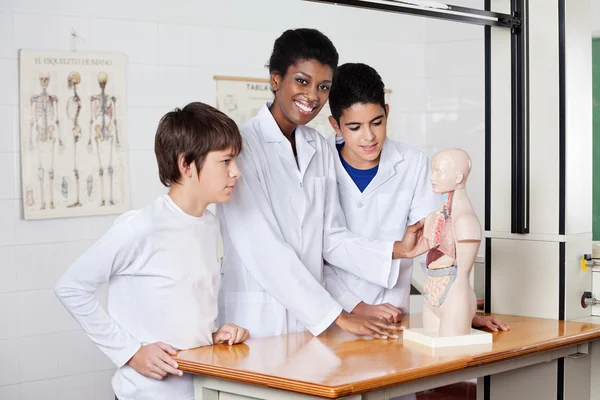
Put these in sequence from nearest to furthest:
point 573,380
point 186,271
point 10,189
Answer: point 186,271, point 573,380, point 10,189

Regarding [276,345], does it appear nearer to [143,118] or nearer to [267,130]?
[267,130]

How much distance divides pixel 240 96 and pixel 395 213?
6.50 ft

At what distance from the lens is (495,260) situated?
291cm

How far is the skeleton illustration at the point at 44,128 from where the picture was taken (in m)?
3.93

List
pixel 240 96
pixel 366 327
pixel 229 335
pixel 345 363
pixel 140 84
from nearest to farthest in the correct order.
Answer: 1. pixel 345 363
2. pixel 229 335
3. pixel 366 327
4. pixel 140 84
5. pixel 240 96

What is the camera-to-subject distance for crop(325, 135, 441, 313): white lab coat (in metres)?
2.70

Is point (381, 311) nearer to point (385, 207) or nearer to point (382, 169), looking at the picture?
point (385, 207)

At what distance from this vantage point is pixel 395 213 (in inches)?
107

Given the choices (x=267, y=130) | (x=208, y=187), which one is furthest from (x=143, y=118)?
(x=208, y=187)

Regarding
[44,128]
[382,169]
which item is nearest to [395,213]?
[382,169]

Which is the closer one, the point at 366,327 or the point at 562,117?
the point at 366,327

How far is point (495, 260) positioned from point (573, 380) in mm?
472

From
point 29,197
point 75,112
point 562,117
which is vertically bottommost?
point 29,197

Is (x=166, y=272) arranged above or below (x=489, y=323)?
above
